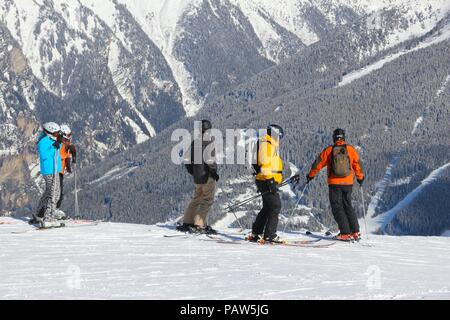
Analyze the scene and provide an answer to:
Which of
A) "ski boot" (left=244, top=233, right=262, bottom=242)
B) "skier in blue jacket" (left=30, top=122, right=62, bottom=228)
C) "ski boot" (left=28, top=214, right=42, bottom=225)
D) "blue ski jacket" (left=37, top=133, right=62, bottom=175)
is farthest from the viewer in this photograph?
"ski boot" (left=28, top=214, right=42, bottom=225)

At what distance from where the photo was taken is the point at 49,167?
64.5 ft

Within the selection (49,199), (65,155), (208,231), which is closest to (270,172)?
(208,231)

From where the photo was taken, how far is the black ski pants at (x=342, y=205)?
59.7ft

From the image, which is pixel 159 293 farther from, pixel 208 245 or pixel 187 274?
pixel 208 245

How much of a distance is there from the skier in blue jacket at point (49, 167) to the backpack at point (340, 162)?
19.7ft

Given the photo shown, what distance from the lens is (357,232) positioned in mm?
18625

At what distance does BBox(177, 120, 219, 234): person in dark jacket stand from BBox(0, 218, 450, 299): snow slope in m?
1.00

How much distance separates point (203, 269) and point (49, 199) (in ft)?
24.9

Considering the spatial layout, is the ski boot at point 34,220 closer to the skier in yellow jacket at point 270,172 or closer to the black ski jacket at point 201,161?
the black ski jacket at point 201,161


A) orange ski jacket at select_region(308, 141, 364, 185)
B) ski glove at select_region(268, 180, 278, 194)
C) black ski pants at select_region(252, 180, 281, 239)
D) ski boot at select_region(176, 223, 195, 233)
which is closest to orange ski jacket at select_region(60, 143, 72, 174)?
ski boot at select_region(176, 223, 195, 233)

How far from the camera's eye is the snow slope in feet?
36.7

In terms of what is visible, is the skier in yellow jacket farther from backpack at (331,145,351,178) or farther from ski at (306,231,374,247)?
ski at (306,231,374,247)

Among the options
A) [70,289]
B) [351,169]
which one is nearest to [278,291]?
[70,289]
